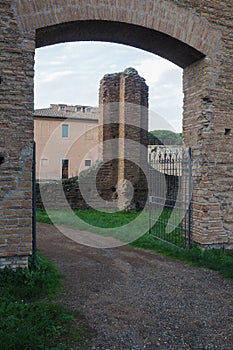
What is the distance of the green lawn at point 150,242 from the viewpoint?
5.32 m

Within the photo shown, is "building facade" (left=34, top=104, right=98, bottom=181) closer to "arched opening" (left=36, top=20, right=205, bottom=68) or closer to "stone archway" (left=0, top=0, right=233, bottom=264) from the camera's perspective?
"arched opening" (left=36, top=20, right=205, bottom=68)

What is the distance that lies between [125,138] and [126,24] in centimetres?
668

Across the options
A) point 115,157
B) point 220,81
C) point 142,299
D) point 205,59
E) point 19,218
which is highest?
point 205,59

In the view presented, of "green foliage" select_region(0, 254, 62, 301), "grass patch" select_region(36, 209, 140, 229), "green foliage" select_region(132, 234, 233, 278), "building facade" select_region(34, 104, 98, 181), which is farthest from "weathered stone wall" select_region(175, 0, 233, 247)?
"building facade" select_region(34, 104, 98, 181)

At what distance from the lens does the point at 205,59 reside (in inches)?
224

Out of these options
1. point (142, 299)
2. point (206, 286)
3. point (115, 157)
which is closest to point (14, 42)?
point (142, 299)

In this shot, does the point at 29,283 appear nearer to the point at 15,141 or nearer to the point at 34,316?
the point at 34,316

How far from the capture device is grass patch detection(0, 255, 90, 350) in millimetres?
2830

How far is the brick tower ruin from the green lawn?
1.12 meters

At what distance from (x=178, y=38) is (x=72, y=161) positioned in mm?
25695

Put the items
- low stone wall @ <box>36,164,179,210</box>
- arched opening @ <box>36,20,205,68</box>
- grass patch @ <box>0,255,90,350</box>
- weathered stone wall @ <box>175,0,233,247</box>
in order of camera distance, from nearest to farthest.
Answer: grass patch @ <box>0,255,90,350</box> < arched opening @ <box>36,20,205,68</box> < weathered stone wall @ <box>175,0,233,247</box> < low stone wall @ <box>36,164,179,210</box>

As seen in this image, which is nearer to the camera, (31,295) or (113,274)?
(31,295)

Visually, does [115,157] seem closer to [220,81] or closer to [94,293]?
[220,81]

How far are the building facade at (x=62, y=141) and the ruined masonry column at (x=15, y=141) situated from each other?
2458 cm
